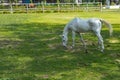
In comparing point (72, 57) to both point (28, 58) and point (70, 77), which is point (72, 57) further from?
point (70, 77)

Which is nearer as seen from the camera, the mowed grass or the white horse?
the mowed grass

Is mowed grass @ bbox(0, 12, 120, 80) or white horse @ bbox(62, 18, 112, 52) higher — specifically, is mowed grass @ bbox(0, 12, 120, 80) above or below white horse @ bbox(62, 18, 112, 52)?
below

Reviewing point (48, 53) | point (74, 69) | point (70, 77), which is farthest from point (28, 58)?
point (70, 77)

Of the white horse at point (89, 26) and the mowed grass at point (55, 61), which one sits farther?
the white horse at point (89, 26)

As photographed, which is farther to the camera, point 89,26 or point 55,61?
point 89,26

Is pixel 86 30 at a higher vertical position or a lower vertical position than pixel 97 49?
higher

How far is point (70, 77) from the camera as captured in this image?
968 cm

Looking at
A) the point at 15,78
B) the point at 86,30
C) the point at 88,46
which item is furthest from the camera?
the point at 88,46

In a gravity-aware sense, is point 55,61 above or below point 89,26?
below

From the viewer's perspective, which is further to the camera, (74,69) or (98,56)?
(98,56)

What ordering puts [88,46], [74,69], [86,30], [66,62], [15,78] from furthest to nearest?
[88,46]
[86,30]
[66,62]
[74,69]
[15,78]

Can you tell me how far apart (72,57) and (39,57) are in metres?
1.17

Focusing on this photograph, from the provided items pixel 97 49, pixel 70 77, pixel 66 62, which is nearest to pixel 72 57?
pixel 66 62

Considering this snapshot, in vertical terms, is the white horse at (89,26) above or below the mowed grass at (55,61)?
above
